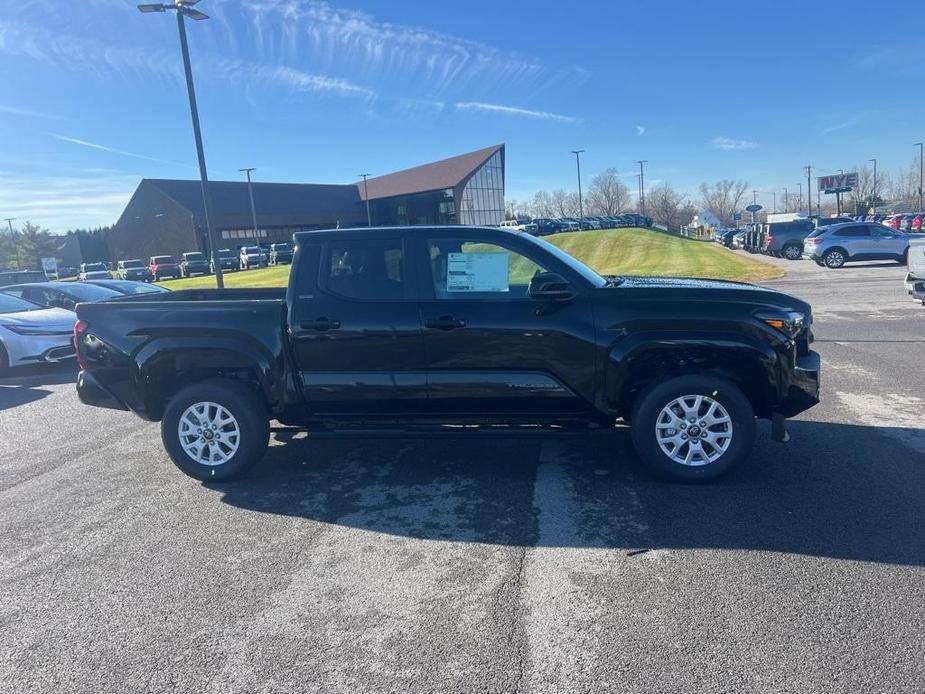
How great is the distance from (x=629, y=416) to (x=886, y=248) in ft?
77.2

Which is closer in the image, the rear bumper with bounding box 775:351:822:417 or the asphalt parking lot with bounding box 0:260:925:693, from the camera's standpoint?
the asphalt parking lot with bounding box 0:260:925:693

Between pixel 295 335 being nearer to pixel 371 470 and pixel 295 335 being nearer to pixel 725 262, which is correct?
pixel 371 470

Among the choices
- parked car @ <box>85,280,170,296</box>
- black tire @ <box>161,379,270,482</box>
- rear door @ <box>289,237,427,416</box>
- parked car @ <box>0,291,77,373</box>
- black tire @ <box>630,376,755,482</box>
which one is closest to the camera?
black tire @ <box>630,376,755,482</box>

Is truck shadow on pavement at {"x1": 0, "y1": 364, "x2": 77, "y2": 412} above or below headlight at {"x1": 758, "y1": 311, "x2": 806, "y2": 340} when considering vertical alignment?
below

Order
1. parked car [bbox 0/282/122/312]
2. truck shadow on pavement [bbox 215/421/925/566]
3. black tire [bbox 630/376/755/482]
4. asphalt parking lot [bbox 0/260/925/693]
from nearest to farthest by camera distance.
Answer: asphalt parking lot [bbox 0/260/925/693], truck shadow on pavement [bbox 215/421/925/566], black tire [bbox 630/376/755/482], parked car [bbox 0/282/122/312]

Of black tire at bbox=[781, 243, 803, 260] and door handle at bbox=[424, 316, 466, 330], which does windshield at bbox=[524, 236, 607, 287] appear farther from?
black tire at bbox=[781, 243, 803, 260]

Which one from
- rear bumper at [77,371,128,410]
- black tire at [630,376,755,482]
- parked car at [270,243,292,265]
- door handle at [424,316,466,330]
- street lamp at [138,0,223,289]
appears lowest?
black tire at [630,376,755,482]

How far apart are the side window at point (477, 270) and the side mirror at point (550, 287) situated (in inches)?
6.7

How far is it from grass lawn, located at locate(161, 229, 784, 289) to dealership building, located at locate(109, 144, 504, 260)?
26.2m

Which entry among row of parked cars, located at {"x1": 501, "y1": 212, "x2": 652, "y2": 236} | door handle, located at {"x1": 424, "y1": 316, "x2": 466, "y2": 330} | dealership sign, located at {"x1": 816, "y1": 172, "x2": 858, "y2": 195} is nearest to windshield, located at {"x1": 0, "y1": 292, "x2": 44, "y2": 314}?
door handle, located at {"x1": 424, "y1": 316, "x2": 466, "y2": 330}

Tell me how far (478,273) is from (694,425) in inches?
76.3

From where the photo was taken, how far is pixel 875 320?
11.7m

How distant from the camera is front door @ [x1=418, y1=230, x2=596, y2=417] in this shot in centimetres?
479

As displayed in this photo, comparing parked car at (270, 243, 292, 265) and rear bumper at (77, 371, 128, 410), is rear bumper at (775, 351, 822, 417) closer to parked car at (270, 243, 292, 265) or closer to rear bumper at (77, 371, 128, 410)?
rear bumper at (77, 371, 128, 410)
